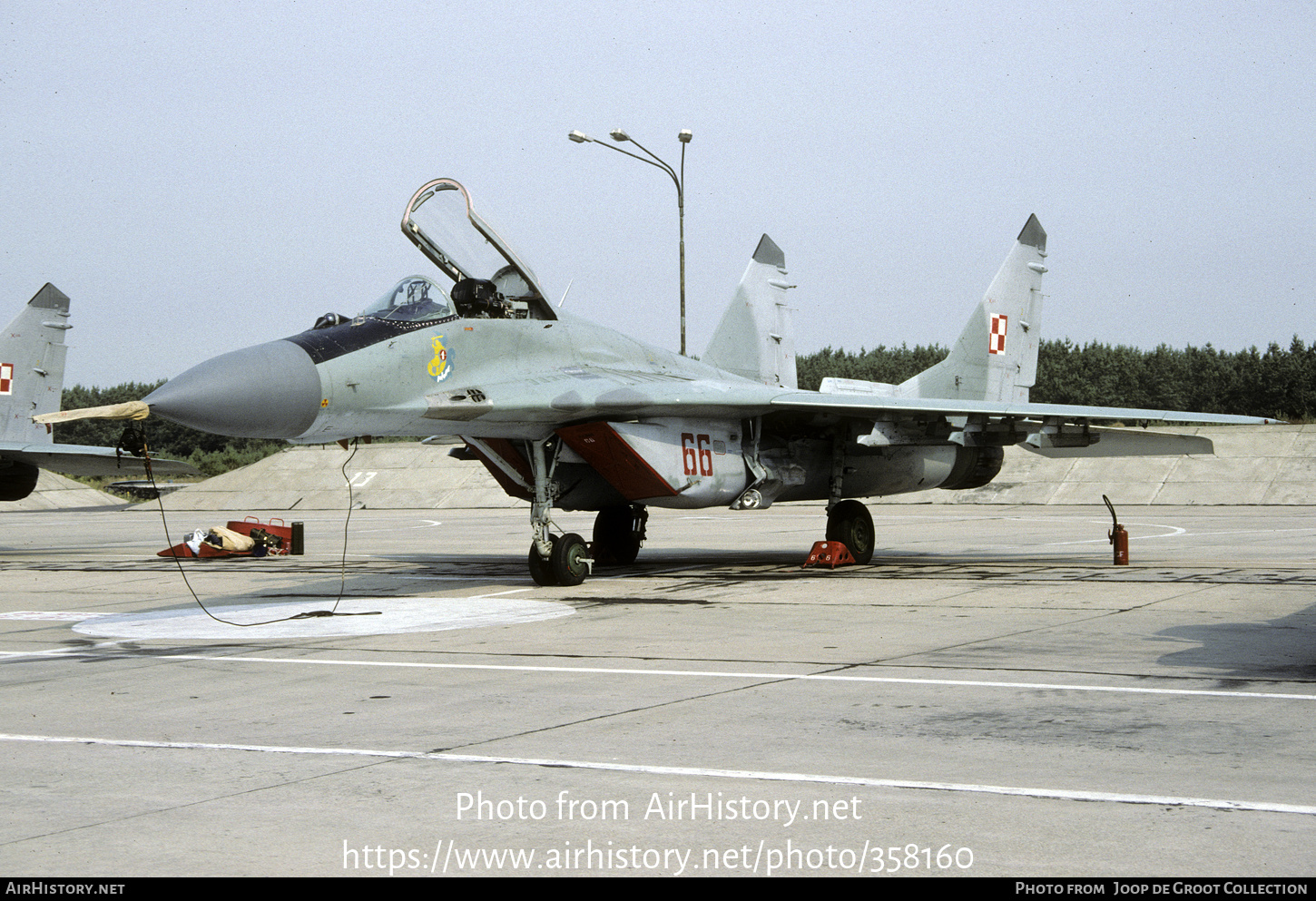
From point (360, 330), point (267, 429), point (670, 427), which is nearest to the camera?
point (267, 429)

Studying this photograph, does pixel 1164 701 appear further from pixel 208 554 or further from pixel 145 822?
pixel 208 554

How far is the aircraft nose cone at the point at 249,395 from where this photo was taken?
9477 millimetres

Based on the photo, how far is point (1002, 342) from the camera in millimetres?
18672

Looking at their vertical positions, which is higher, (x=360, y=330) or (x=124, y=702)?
(x=360, y=330)

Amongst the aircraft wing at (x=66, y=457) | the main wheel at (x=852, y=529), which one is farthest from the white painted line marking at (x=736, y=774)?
the aircraft wing at (x=66, y=457)

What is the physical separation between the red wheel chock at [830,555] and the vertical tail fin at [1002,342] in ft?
12.4

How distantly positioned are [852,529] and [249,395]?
919 centimetres

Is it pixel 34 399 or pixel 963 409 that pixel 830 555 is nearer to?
pixel 963 409

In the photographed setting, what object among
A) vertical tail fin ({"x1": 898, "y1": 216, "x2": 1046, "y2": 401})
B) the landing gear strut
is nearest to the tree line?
vertical tail fin ({"x1": 898, "y1": 216, "x2": 1046, "y2": 401})

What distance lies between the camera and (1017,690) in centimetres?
654

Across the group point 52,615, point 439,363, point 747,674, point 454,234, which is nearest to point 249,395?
point 439,363

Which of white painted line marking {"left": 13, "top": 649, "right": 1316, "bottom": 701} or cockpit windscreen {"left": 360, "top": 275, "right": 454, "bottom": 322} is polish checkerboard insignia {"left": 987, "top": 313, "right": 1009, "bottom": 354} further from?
white painted line marking {"left": 13, "top": 649, "right": 1316, "bottom": 701}

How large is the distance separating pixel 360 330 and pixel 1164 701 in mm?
8205

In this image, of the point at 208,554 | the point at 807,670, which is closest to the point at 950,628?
the point at 807,670
